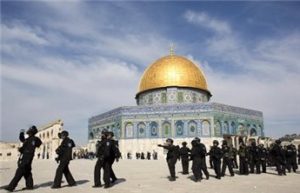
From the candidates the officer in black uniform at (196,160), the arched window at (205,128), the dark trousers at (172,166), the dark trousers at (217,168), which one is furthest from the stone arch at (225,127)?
the dark trousers at (172,166)

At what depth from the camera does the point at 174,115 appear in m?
38.2

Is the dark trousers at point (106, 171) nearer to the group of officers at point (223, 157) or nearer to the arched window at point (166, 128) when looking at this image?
the group of officers at point (223, 157)

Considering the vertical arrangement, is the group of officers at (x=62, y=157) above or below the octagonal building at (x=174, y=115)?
below

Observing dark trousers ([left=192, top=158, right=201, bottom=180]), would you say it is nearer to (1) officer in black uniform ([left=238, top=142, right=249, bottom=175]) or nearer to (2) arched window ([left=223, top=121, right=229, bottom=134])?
(1) officer in black uniform ([left=238, top=142, right=249, bottom=175])

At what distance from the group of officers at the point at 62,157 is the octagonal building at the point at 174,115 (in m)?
29.0

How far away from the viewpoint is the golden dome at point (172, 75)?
139ft

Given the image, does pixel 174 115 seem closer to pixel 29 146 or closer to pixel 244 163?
pixel 244 163

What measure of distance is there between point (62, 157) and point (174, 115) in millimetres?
30064

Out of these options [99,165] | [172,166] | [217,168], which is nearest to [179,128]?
[217,168]

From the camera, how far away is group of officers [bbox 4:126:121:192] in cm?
801

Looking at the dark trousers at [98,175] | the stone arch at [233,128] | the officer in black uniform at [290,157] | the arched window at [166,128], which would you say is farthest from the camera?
the stone arch at [233,128]

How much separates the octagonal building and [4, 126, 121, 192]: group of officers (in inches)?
1140

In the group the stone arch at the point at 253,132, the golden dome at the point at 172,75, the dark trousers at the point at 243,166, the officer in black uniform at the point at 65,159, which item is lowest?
the dark trousers at the point at 243,166

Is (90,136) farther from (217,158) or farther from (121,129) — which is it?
(217,158)
